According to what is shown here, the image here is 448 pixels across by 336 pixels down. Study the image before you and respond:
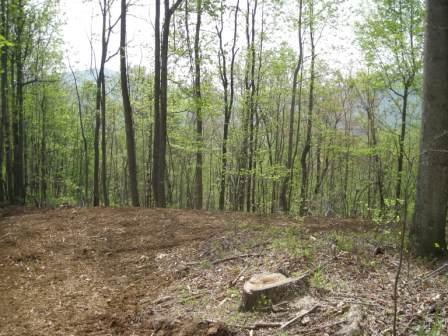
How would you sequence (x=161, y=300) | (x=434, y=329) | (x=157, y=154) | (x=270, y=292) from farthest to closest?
(x=157, y=154) < (x=161, y=300) < (x=270, y=292) < (x=434, y=329)

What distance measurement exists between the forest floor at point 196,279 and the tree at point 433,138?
1.56ft

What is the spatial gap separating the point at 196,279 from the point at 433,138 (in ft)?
13.5

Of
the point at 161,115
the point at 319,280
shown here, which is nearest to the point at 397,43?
the point at 161,115

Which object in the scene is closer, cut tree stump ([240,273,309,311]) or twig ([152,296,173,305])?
cut tree stump ([240,273,309,311])

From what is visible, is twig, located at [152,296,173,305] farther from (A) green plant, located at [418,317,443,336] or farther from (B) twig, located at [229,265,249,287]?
(A) green plant, located at [418,317,443,336]

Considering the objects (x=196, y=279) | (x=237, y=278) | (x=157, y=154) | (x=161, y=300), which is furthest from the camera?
(x=157, y=154)

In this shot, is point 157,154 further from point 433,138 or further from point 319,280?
point 433,138

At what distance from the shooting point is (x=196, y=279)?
239 inches

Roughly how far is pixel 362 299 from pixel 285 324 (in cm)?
97

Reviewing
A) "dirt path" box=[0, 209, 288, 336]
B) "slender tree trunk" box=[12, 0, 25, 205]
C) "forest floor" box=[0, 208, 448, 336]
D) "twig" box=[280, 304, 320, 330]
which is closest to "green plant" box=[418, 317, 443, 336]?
"forest floor" box=[0, 208, 448, 336]

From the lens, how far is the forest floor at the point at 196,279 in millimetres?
4074

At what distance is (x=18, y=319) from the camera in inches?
202

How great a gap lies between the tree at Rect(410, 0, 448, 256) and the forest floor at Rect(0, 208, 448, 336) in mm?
476

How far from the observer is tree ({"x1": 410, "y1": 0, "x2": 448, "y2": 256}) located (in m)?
5.48
